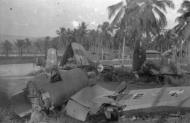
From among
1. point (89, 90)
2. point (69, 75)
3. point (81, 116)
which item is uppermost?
point (69, 75)

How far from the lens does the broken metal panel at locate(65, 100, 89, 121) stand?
13.8 ft

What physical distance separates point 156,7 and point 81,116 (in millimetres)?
13899

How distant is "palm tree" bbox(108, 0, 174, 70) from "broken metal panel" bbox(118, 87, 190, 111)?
33.7 feet

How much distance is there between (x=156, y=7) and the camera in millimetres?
16141

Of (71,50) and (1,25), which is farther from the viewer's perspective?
(71,50)

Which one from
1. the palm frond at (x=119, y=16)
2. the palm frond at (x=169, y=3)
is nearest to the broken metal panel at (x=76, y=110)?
the palm frond at (x=119, y=16)

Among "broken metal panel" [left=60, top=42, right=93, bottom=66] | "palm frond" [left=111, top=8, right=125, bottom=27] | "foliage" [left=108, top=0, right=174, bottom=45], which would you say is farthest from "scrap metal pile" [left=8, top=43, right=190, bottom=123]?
"palm frond" [left=111, top=8, right=125, bottom=27]

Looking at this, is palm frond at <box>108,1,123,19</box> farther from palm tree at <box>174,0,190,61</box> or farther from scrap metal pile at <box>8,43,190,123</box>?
scrap metal pile at <box>8,43,190,123</box>

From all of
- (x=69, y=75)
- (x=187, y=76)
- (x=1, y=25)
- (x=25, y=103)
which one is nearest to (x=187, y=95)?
(x=69, y=75)

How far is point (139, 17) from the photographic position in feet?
49.0

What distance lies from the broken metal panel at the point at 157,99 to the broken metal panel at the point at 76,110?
816mm

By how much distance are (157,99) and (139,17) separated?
1110 centimetres

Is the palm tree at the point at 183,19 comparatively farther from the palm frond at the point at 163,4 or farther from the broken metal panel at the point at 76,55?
the broken metal panel at the point at 76,55

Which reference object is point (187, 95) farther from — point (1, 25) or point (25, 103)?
point (1, 25)
